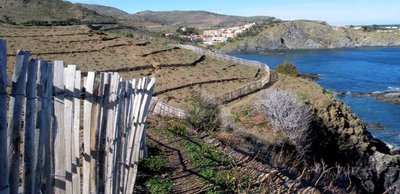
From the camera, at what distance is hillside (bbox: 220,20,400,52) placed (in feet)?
512

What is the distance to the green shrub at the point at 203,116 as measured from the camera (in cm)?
1589

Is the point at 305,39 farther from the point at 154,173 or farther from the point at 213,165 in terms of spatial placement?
the point at 154,173

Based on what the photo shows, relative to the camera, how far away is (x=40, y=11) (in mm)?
82812

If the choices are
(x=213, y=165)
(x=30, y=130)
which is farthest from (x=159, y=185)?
(x=30, y=130)

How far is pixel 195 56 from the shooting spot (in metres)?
51.7

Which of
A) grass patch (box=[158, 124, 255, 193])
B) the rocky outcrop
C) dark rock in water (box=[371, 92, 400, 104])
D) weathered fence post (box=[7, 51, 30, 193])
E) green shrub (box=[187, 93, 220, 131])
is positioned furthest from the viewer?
dark rock in water (box=[371, 92, 400, 104])

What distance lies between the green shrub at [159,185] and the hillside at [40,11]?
64.4 meters

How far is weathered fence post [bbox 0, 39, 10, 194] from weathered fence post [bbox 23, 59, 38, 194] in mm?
302

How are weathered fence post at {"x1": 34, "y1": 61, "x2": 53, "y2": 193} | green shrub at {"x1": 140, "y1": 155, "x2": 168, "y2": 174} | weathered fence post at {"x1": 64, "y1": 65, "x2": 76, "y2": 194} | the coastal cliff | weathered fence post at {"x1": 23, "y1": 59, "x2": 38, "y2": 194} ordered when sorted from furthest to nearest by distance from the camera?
the coastal cliff → green shrub at {"x1": 140, "y1": 155, "x2": 168, "y2": 174} → weathered fence post at {"x1": 64, "y1": 65, "x2": 76, "y2": 194} → weathered fence post at {"x1": 34, "y1": 61, "x2": 53, "y2": 193} → weathered fence post at {"x1": 23, "y1": 59, "x2": 38, "y2": 194}

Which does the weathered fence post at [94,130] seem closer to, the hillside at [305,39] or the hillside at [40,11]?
the hillside at [40,11]

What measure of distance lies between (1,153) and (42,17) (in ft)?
262

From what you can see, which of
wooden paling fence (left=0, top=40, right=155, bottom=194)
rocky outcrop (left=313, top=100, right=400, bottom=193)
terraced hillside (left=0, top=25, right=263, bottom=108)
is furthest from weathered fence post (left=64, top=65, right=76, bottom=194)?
terraced hillside (left=0, top=25, right=263, bottom=108)

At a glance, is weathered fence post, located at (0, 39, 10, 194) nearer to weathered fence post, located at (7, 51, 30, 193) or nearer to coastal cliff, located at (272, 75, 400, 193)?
weathered fence post, located at (7, 51, 30, 193)

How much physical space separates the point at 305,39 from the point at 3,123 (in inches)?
6576
